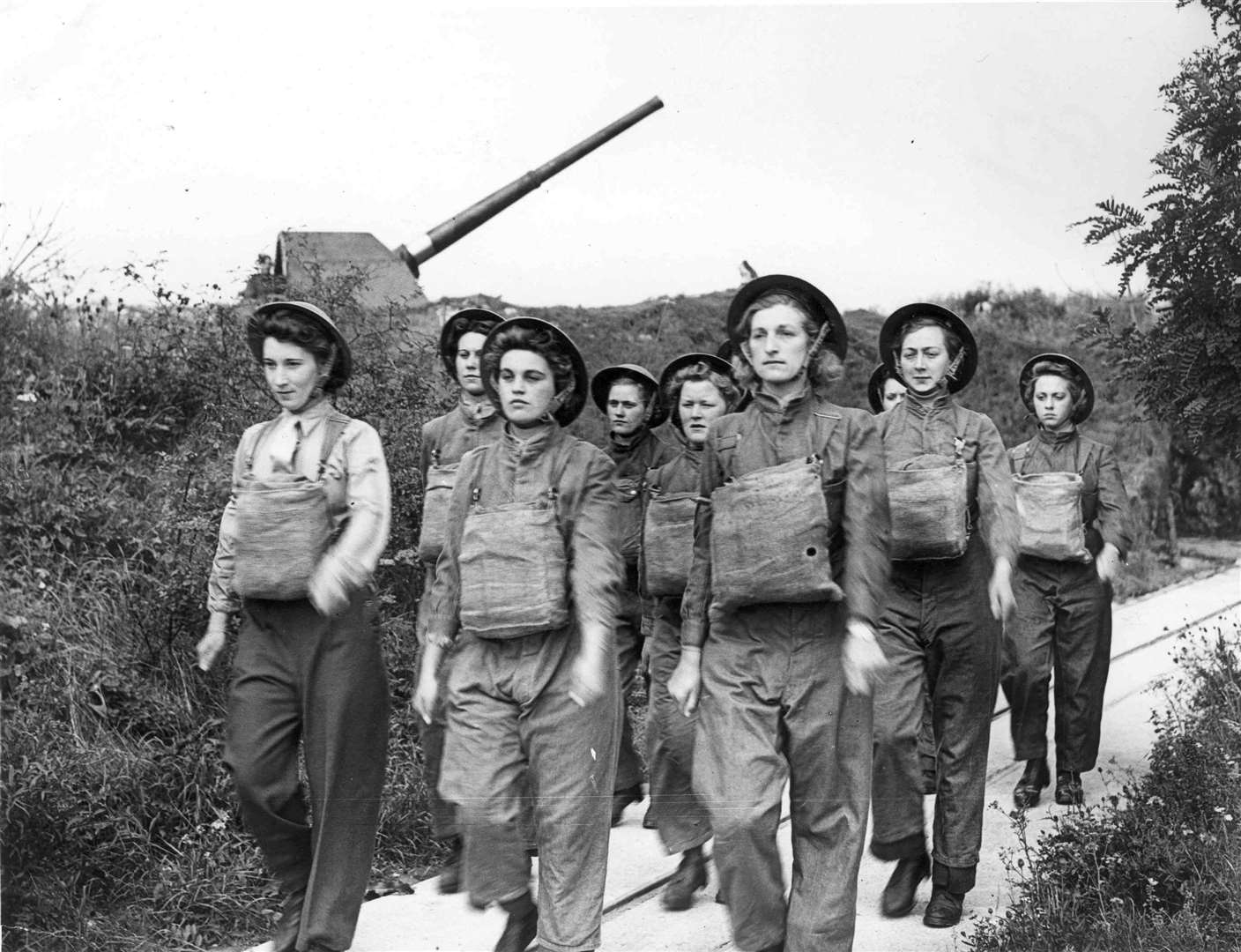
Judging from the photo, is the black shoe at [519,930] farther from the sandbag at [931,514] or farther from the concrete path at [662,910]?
the sandbag at [931,514]

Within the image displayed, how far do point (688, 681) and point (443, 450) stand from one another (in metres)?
1.92

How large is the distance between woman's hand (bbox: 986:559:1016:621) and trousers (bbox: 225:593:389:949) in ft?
7.64

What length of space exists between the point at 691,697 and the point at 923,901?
65.7 inches

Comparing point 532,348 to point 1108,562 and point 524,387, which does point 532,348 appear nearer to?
point 524,387

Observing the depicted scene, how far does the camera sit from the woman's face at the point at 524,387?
13.7 ft

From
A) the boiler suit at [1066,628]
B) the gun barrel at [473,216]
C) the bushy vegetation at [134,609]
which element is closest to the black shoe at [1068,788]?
the boiler suit at [1066,628]

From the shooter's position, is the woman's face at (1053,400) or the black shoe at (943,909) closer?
the black shoe at (943,909)

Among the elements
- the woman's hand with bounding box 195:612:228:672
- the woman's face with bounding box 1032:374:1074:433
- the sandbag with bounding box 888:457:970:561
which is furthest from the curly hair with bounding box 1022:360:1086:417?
the woman's hand with bounding box 195:612:228:672

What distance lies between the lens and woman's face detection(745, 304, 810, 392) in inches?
161

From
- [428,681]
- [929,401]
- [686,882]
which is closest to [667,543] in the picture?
[929,401]

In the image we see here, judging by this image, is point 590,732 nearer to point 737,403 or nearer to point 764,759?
point 764,759

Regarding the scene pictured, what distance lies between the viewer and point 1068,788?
6.25 m

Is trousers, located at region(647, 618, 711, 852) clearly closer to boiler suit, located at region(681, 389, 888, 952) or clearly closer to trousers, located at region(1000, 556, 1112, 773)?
boiler suit, located at region(681, 389, 888, 952)

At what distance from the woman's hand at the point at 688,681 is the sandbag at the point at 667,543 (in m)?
1.47
